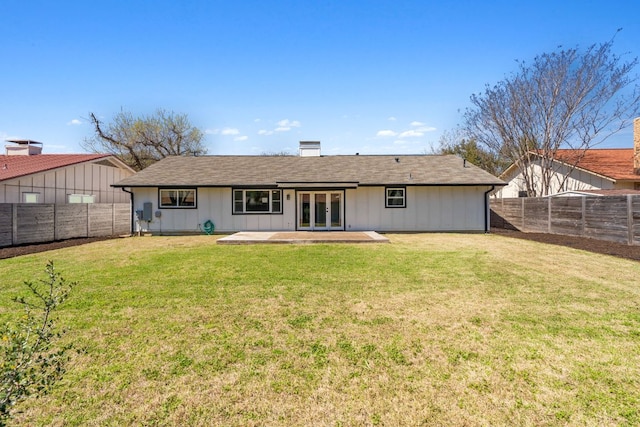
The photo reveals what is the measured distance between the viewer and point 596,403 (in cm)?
267

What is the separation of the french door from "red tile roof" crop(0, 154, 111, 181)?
12870 mm

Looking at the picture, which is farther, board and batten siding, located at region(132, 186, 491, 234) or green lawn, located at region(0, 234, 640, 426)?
board and batten siding, located at region(132, 186, 491, 234)

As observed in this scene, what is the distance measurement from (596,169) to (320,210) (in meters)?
18.2

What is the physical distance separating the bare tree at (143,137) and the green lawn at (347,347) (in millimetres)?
26880

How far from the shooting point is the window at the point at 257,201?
15.8 m

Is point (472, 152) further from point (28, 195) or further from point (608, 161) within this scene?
point (28, 195)

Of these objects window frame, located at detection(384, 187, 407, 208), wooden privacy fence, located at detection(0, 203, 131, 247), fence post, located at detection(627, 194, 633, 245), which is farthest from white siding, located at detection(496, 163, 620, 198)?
wooden privacy fence, located at detection(0, 203, 131, 247)

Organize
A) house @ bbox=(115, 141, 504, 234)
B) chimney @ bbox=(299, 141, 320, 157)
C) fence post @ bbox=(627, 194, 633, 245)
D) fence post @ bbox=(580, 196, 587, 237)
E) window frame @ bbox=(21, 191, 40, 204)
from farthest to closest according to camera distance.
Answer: chimney @ bbox=(299, 141, 320, 157)
house @ bbox=(115, 141, 504, 234)
window frame @ bbox=(21, 191, 40, 204)
fence post @ bbox=(580, 196, 587, 237)
fence post @ bbox=(627, 194, 633, 245)

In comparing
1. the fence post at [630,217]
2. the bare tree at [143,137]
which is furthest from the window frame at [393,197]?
the bare tree at [143,137]

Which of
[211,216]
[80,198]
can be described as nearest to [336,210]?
[211,216]

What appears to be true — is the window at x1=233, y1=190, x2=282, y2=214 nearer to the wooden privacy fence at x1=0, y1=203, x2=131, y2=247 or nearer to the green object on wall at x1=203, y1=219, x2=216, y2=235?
the green object on wall at x1=203, y1=219, x2=216, y2=235

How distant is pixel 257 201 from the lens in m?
15.9

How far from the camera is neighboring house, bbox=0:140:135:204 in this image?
575 inches

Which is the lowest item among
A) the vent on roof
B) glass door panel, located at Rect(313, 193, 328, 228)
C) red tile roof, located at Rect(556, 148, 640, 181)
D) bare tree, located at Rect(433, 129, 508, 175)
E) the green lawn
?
the green lawn
